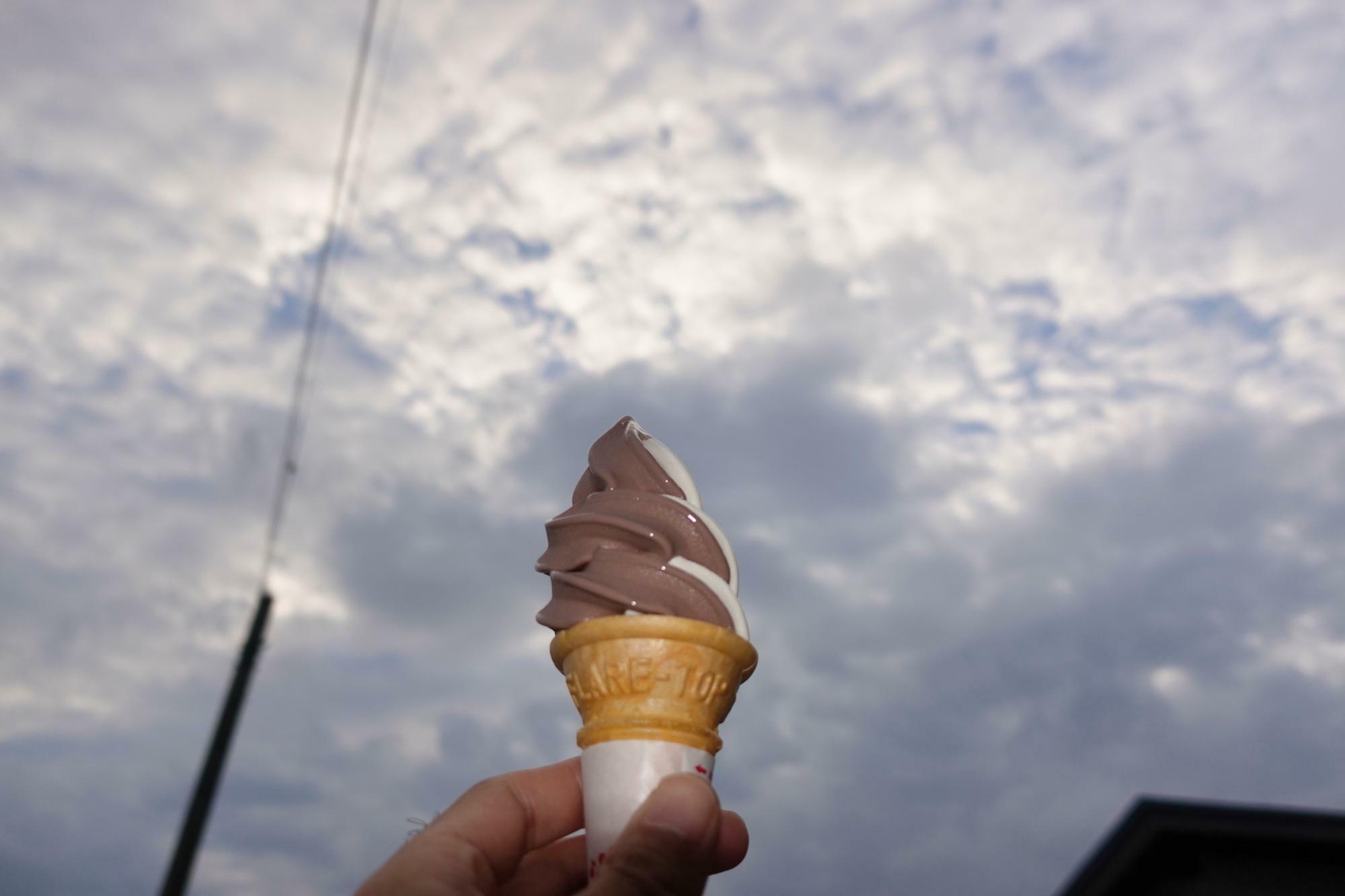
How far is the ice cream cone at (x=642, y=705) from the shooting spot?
2.91 meters

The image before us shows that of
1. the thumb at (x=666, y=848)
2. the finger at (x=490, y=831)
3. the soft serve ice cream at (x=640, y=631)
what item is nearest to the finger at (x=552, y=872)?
the finger at (x=490, y=831)

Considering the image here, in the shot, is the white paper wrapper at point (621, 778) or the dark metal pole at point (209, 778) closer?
the white paper wrapper at point (621, 778)

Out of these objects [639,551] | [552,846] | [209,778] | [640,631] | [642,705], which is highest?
[209,778]

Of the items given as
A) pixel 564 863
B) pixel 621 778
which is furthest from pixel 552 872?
pixel 621 778

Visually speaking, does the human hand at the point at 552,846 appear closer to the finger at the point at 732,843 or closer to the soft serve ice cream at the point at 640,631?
the finger at the point at 732,843

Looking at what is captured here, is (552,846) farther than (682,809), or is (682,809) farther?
(552,846)

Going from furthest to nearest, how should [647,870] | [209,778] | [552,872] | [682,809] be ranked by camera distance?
[209,778], [552,872], [682,809], [647,870]

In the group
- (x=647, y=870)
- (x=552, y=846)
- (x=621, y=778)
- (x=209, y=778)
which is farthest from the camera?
(x=209, y=778)

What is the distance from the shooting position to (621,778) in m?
2.92

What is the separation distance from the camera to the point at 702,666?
9.91ft

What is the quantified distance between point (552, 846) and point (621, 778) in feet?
2.27

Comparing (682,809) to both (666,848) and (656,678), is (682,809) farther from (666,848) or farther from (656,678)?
(656,678)

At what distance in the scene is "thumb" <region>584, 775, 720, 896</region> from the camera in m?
2.40

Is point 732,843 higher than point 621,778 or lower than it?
lower
